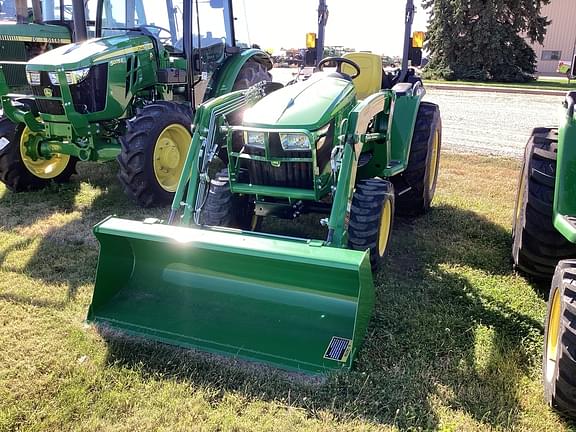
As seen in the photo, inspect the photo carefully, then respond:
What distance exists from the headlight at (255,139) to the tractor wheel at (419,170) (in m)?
1.80

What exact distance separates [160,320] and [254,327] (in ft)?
1.87

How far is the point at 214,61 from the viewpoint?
260 inches

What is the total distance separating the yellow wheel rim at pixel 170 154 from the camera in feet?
18.0

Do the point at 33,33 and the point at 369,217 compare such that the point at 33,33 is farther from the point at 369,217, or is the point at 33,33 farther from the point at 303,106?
the point at 369,217

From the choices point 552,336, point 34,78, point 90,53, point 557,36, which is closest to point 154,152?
point 90,53

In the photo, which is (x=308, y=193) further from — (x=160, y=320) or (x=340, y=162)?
(x=160, y=320)

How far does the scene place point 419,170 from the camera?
5051 millimetres

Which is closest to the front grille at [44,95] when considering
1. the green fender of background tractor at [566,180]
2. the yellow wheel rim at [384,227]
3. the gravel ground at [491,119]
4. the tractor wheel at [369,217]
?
the tractor wheel at [369,217]

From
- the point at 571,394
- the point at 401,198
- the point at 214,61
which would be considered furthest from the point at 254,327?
the point at 214,61

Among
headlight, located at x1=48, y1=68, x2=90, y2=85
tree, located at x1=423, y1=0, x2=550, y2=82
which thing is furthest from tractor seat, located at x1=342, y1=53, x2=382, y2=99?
tree, located at x1=423, y1=0, x2=550, y2=82

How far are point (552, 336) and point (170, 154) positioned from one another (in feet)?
13.3

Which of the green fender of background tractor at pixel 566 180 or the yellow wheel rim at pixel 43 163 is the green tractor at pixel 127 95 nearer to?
the yellow wheel rim at pixel 43 163

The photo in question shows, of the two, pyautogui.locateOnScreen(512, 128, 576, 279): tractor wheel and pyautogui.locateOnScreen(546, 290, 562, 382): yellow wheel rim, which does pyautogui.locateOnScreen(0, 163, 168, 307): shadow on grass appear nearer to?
pyautogui.locateOnScreen(546, 290, 562, 382): yellow wheel rim

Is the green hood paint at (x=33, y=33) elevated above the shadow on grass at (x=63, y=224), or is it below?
above
